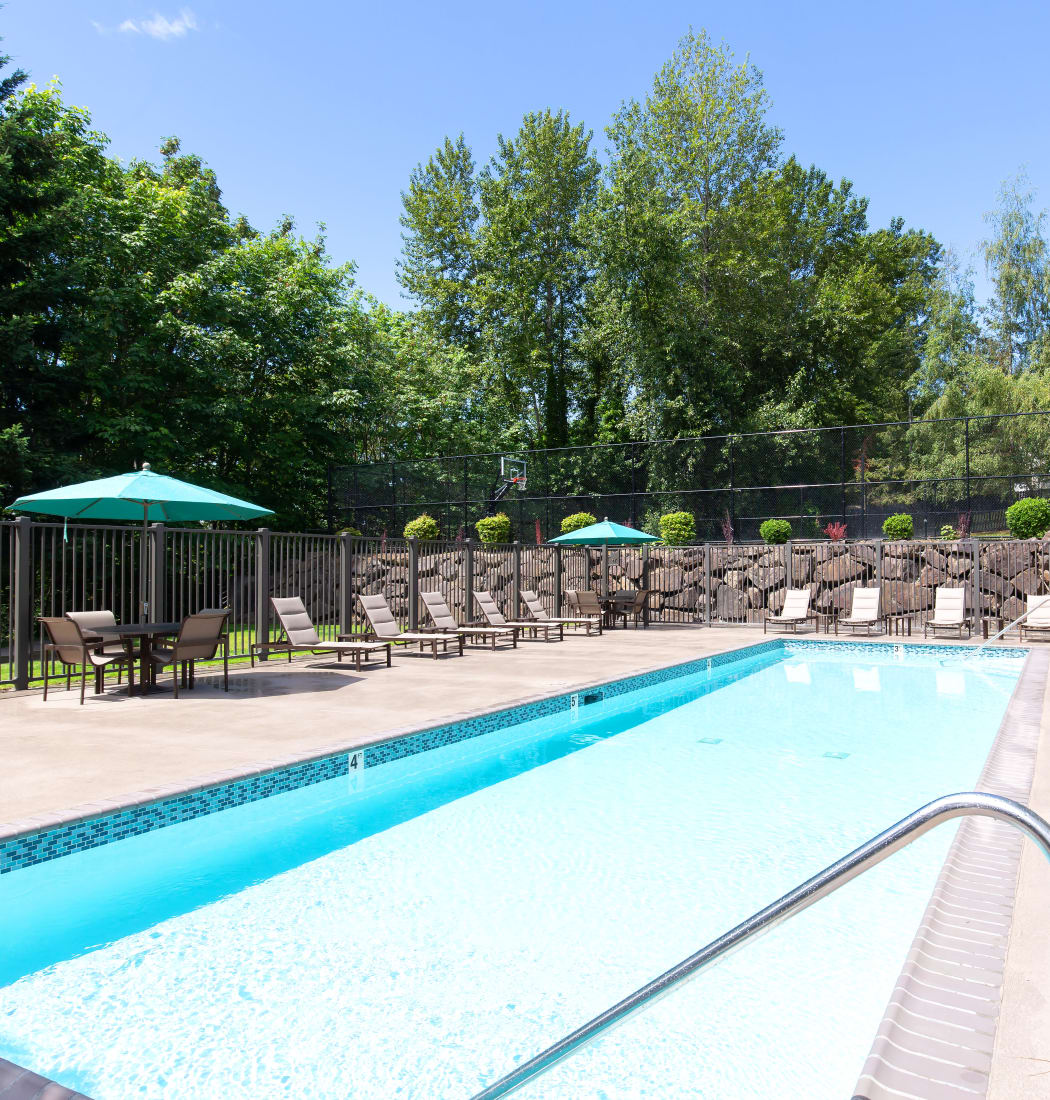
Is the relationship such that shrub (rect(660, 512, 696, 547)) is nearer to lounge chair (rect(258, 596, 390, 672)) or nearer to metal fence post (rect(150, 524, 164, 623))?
lounge chair (rect(258, 596, 390, 672))

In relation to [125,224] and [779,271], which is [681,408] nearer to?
[779,271]

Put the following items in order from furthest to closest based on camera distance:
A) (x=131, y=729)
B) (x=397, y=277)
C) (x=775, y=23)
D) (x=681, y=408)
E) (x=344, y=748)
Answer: (x=397, y=277), (x=681, y=408), (x=775, y=23), (x=131, y=729), (x=344, y=748)

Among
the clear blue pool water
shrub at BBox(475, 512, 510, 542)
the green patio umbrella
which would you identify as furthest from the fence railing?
the clear blue pool water

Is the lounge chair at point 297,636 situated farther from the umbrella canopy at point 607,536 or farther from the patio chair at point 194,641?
the umbrella canopy at point 607,536

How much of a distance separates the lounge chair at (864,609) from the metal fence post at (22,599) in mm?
12804

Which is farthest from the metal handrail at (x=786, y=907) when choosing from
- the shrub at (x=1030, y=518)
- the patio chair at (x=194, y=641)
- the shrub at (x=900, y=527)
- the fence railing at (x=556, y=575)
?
the shrub at (x=900, y=527)

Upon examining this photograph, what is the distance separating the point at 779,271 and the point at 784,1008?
95.2 ft

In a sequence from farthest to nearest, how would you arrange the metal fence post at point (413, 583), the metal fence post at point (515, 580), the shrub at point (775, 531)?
the shrub at point (775, 531) → the metal fence post at point (515, 580) → the metal fence post at point (413, 583)

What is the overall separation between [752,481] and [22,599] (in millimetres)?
16957

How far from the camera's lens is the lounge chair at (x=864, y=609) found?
15.0 m

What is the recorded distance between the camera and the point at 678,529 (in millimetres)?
18672

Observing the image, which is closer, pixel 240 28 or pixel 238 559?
pixel 238 559

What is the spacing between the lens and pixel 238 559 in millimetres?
10086

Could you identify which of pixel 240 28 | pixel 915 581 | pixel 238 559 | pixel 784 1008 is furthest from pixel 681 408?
pixel 784 1008
